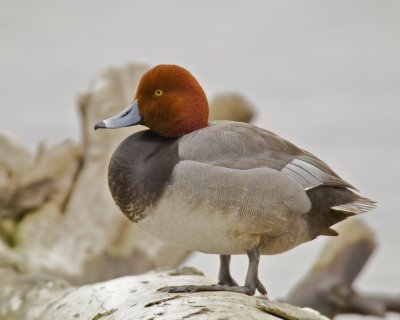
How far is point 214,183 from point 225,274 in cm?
44

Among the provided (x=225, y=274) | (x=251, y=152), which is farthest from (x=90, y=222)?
(x=251, y=152)

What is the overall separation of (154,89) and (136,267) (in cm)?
197

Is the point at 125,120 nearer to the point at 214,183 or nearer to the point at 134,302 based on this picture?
the point at 214,183

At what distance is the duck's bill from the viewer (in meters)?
3.33

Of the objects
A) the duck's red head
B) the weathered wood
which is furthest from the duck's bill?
the weathered wood

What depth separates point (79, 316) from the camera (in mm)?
3203

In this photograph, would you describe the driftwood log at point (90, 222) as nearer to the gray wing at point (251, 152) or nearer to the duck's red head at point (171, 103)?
the duck's red head at point (171, 103)

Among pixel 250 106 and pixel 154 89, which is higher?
pixel 154 89

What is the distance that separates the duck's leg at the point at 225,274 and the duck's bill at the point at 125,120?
596 mm

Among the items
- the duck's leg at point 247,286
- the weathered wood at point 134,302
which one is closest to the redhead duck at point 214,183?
the duck's leg at point 247,286

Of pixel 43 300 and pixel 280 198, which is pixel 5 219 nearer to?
pixel 43 300

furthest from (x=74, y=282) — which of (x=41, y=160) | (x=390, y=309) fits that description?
(x=390, y=309)

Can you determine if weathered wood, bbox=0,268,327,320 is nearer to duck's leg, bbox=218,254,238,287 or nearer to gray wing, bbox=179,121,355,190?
duck's leg, bbox=218,254,238,287

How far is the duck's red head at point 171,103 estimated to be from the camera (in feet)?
10.8
